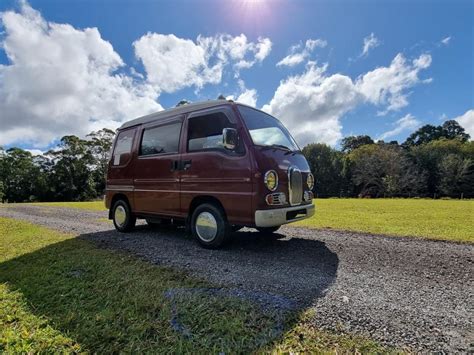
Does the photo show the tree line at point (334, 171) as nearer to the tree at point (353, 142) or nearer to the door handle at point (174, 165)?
the tree at point (353, 142)

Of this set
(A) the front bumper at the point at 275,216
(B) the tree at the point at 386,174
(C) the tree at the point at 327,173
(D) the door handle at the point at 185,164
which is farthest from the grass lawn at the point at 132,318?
(C) the tree at the point at 327,173

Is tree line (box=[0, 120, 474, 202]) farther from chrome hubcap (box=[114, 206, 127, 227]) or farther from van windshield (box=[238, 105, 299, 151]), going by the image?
van windshield (box=[238, 105, 299, 151])

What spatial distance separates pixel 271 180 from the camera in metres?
3.91

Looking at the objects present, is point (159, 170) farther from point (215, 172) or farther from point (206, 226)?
point (206, 226)

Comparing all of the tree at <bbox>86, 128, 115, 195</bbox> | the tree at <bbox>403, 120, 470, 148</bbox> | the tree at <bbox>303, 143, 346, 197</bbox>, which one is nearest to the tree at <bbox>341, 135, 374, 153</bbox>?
the tree at <bbox>403, 120, 470, 148</bbox>

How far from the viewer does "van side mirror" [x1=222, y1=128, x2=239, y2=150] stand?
3.86m

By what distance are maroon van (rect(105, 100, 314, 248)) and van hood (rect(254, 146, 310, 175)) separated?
0.06 ft

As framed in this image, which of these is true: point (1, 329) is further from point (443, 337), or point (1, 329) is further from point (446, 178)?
point (446, 178)

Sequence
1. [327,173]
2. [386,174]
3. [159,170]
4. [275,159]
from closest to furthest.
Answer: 1. [275,159]
2. [159,170]
3. [386,174]
4. [327,173]

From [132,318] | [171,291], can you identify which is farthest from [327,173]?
[132,318]

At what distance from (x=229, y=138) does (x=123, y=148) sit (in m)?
3.49

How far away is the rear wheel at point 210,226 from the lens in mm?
4207

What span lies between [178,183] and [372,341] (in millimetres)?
3772

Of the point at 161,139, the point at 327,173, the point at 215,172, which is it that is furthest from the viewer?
the point at 327,173
